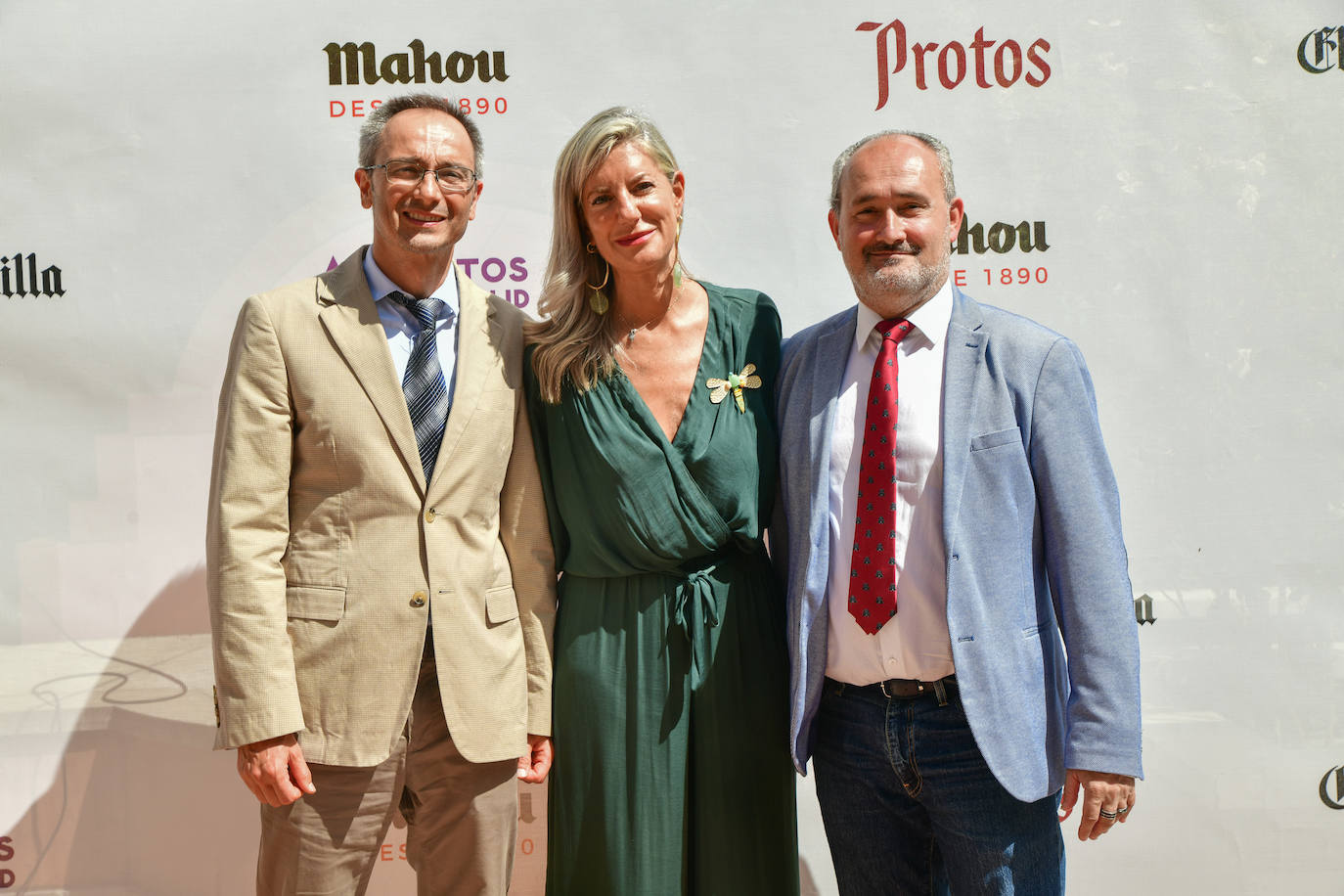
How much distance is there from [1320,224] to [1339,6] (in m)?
0.58

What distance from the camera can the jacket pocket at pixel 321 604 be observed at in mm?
1840

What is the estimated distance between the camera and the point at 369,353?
6.17 feet

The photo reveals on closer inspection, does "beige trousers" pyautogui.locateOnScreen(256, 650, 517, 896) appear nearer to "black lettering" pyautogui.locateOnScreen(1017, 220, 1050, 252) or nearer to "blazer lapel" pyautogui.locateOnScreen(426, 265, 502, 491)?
"blazer lapel" pyautogui.locateOnScreen(426, 265, 502, 491)

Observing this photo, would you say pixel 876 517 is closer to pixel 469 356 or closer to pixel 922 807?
pixel 922 807

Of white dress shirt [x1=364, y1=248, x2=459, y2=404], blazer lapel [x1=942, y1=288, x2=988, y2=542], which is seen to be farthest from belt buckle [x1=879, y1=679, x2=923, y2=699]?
white dress shirt [x1=364, y1=248, x2=459, y2=404]

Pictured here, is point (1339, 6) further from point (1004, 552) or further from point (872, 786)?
point (872, 786)

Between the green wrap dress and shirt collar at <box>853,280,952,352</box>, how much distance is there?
282mm

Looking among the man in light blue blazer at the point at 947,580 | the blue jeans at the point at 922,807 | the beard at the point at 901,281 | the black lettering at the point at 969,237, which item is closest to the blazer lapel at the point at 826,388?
the man in light blue blazer at the point at 947,580

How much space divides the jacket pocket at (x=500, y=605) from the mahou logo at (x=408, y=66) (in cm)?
143

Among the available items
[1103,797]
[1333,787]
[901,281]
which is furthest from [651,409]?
[1333,787]

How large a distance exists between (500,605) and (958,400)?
3.01 ft

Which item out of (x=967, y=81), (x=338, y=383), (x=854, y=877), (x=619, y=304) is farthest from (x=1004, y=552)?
(x=967, y=81)

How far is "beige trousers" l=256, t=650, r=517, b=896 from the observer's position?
1.87 metres

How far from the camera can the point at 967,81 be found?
272cm
